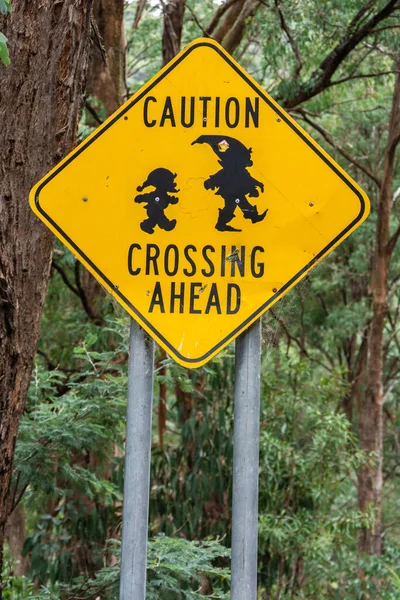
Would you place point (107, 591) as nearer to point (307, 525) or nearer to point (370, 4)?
point (307, 525)

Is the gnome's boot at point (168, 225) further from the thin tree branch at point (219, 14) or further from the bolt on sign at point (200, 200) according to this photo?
the thin tree branch at point (219, 14)

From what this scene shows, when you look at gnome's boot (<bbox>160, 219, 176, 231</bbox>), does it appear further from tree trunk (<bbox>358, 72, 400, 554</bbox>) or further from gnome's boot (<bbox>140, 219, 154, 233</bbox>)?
tree trunk (<bbox>358, 72, 400, 554</bbox>)

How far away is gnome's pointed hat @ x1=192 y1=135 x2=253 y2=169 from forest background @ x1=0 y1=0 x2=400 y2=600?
0.51 metres

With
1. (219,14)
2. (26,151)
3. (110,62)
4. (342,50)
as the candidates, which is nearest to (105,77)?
Answer: (110,62)

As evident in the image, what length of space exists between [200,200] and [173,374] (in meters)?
4.03

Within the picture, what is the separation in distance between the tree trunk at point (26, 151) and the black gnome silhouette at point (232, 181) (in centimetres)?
113

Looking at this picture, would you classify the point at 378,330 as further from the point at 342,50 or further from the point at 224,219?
the point at 224,219

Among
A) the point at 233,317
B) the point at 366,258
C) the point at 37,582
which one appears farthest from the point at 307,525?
the point at 366,258

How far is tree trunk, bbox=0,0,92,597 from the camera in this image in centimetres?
325

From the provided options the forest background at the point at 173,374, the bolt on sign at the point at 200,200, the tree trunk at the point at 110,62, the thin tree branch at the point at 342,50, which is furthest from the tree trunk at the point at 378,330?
the bolt on sign at the point at 200,200

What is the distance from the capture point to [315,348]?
1972 cm

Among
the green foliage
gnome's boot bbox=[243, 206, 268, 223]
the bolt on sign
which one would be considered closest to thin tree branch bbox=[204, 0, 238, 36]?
the green foliage

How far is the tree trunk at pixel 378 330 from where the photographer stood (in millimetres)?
14031

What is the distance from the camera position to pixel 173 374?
20.9 ft
